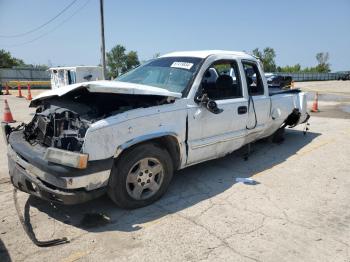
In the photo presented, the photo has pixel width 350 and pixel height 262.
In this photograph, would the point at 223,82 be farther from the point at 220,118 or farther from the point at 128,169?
the point at 128,169

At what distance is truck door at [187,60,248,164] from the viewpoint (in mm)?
4316

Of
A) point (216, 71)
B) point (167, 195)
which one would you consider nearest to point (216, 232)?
point (167, 195)

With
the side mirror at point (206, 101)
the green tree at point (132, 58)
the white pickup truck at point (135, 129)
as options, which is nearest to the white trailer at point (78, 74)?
the white pickup truck at point (135, 129)

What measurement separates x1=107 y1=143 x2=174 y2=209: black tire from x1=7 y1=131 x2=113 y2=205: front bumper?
15 centimetres

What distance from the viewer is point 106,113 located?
11.9ft

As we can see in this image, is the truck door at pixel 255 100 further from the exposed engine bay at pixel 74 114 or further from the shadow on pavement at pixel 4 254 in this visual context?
the shadow on pavement at pixel 4 254

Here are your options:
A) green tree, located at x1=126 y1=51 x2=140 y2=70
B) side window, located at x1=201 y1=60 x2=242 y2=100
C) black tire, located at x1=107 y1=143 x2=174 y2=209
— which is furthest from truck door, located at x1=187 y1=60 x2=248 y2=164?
green tree, located at x1=126 y1=51 x2=140 y2=70

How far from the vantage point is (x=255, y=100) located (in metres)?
5.31

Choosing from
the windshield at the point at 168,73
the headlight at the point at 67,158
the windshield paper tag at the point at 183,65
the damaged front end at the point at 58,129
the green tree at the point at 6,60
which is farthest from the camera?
the green tree at the point at 6,60

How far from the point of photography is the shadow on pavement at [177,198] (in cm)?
362

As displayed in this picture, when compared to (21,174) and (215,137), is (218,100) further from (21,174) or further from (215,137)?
(21,174)

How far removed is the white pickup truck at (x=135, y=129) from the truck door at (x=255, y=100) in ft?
0.12

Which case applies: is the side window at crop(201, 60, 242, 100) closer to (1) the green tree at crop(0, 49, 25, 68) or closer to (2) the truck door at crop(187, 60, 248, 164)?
(2) the truck door at crop(187, 60, 248, 164)

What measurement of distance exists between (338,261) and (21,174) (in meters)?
3.38
